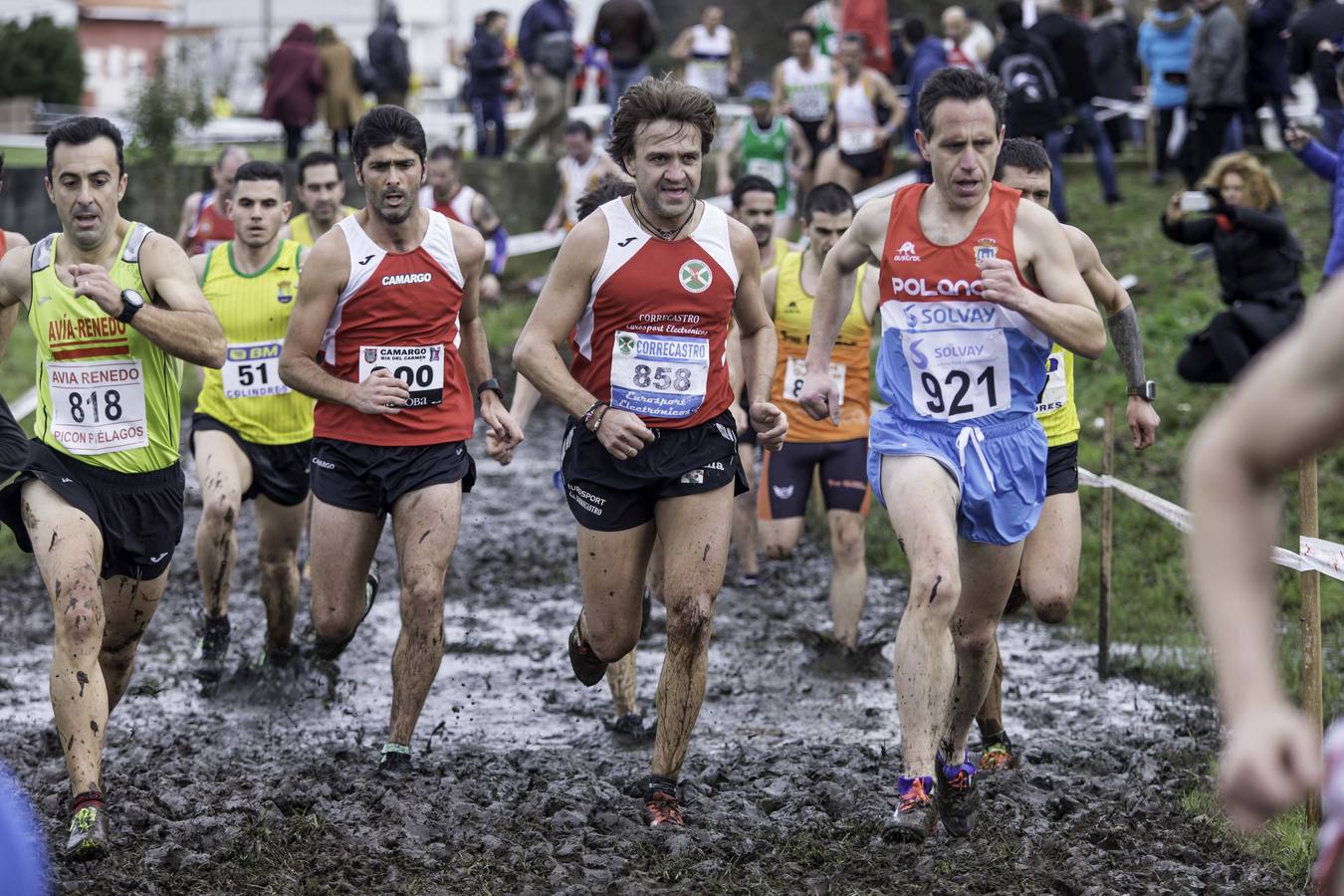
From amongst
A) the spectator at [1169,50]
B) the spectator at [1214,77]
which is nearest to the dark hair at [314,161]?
the spectator at [1214,77]

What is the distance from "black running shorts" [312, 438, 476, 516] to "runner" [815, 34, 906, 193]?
9638 millimetres

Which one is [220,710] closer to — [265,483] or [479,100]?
[265,483]

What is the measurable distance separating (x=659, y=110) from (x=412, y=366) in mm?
1501

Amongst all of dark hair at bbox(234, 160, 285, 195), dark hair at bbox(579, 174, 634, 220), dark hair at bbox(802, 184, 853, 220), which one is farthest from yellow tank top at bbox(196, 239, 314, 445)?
dark hair at bbox(802, 184, 853, 220)

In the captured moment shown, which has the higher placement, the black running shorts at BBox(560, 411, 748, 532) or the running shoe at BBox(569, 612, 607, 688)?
A: the black running shorts at BBox(560, 411, 748, 532)

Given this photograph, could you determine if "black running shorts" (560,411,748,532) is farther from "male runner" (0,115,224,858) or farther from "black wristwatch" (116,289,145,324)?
"black wristwatch" (116,289,145,324)

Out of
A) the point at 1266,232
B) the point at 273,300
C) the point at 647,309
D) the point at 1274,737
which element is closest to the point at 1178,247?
the point at 1266,232

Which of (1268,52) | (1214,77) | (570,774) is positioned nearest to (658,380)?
(570,774)

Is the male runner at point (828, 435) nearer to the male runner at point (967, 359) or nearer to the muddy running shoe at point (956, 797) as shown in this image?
the male runner at point (967, 359)

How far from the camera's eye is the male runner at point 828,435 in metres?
8.77

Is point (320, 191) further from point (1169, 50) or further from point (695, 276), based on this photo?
point (1169, 50)

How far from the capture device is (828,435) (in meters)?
8.91

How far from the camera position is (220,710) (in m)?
7.84

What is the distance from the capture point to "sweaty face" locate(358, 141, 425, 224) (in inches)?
261
